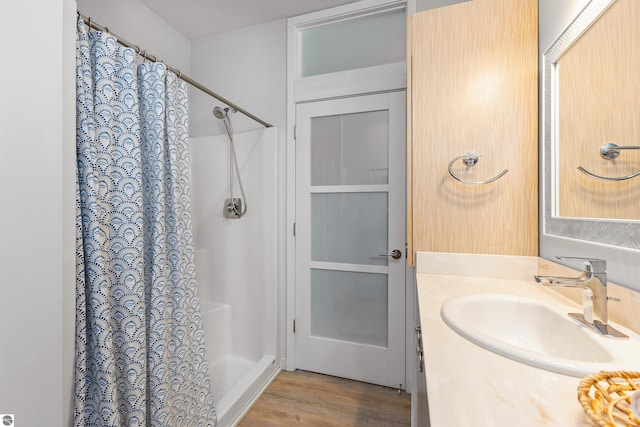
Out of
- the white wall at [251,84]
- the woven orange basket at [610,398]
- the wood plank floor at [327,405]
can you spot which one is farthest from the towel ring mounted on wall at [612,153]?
the white wall at [251,84]

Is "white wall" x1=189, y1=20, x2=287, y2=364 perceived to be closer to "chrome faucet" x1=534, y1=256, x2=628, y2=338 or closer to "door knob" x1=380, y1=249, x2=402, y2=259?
"door knob" x1=380, y1=249, x2=402, y2=259

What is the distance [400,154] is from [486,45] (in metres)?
0.70

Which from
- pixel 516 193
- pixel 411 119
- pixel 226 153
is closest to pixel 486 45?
pixel 411 119

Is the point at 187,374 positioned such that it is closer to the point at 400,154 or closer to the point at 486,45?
the point at 400,154

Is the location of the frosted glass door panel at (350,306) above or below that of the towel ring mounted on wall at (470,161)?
below

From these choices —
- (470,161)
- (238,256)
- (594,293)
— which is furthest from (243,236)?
(594,293)

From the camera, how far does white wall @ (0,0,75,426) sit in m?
0.64

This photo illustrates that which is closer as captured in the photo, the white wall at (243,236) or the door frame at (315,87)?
the door frame at (315,87)

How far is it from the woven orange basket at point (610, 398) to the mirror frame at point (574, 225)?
40cm

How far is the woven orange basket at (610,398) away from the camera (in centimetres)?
35

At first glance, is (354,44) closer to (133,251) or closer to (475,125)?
(475,125)

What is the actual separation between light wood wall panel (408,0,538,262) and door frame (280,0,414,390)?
461 millimetres

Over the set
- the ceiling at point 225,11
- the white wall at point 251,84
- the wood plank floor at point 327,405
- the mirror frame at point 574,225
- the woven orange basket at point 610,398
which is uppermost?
the ceiling at point 225,11

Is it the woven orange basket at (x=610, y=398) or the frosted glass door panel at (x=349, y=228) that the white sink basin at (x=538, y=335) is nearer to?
the woven orange basket at (x=610, y=398)
